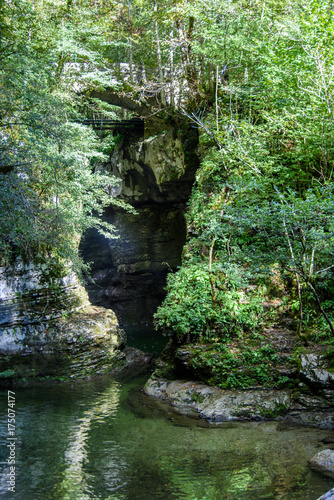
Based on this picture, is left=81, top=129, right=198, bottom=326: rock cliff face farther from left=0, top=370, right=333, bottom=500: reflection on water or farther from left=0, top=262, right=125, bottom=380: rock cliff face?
left=0, top=370, right=333, bottom=500: reflection on water

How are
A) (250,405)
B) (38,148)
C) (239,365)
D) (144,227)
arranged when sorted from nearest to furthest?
(250,405)
(38,148)
(239,365)
(144,227)

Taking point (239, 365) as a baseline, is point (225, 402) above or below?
below

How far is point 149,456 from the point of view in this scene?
5.44 meters

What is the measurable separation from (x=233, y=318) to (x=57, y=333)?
5.41 metres

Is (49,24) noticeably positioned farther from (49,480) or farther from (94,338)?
(49,480)

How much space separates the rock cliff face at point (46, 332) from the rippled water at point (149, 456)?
2243mm

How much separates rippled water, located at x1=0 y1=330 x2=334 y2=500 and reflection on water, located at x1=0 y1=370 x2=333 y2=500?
14mm

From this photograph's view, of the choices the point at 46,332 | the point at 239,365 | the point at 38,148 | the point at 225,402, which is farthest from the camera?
the point at 46,332

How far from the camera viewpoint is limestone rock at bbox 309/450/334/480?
15.1 ft

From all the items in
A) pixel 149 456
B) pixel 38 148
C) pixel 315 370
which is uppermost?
pixel 38 148

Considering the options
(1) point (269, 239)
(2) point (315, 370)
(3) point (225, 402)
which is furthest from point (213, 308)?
(2) point (315, 370)

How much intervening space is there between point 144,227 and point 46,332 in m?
9.34

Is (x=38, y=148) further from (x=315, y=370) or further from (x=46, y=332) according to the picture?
(x=315, y=370)

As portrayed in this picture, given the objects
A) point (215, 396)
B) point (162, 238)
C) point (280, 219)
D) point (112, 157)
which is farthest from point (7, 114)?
point (162, 238)
